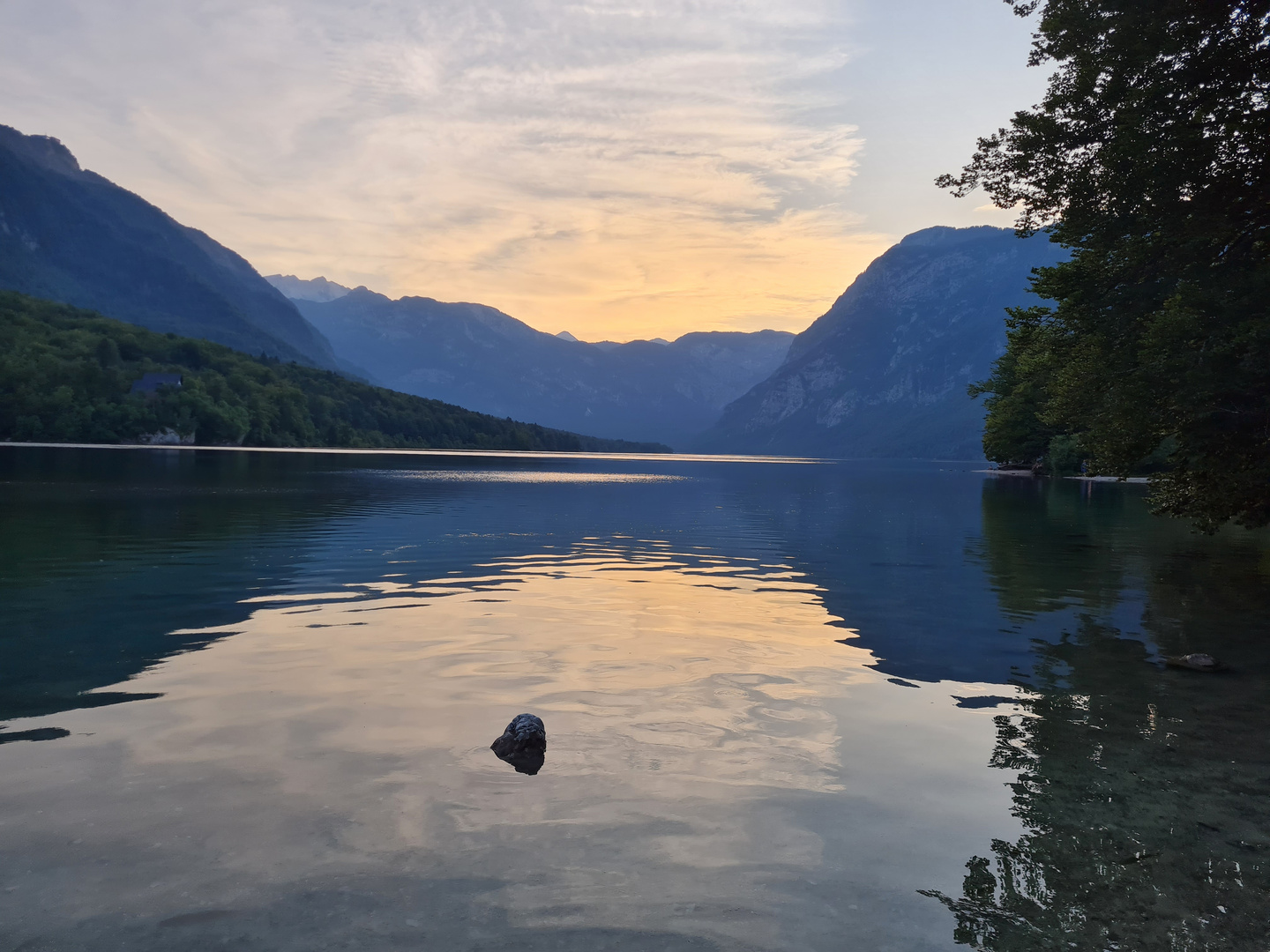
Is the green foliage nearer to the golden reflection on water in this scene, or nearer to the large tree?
the large tree

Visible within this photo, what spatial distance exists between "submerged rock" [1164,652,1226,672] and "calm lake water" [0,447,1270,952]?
387mm

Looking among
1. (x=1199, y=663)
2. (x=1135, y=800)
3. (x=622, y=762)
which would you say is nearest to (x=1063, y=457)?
(x=1199, y=663)

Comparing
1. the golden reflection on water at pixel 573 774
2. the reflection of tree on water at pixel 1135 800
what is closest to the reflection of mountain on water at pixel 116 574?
the golden reflection on water at pixel 573 774

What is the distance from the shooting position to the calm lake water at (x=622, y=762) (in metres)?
8.95

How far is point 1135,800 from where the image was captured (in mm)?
12375

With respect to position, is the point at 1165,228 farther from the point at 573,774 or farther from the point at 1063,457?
the point at 1063,457

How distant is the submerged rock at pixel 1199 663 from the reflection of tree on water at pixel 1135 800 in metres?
0.41

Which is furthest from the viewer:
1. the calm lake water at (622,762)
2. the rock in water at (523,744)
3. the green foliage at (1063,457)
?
the green foliage at (1063,457)

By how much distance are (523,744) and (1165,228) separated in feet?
87.0

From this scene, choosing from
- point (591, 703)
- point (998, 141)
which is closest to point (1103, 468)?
point (998, 141)

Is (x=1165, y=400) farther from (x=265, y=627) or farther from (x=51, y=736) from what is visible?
(x=51, y=736)

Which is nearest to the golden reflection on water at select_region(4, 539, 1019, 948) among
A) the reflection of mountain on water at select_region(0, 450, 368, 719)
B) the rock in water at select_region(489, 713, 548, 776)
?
the rock in water at select_region(489, 713, 548, 776)

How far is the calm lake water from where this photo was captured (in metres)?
8.95

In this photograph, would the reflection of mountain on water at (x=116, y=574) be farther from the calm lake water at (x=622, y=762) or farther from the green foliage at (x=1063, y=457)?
the green foliage at (x=1063, y=457)
